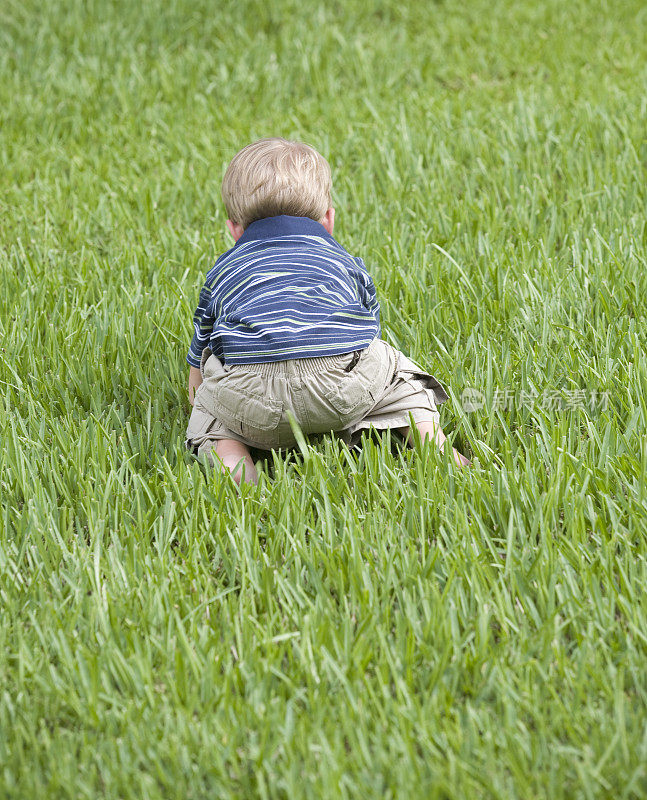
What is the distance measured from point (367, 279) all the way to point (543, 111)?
259cm

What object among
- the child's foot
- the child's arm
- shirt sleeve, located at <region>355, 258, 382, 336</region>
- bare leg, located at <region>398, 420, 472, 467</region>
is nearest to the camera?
the child's foot

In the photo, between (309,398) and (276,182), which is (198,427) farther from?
(276,182)

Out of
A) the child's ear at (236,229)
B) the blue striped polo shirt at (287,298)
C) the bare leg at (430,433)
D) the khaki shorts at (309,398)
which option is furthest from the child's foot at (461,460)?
the child's ear at (236,229)

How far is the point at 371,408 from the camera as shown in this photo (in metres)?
2.31

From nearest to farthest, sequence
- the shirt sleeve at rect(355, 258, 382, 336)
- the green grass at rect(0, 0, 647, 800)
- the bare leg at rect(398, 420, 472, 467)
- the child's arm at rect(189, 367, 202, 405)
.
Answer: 1. the green grass at rect(0, 0, 647, 800)
2. the bare leg at rect(398, 420, 472, 467)
3. the shirt sleeve at rect(355, 258, 382, 336)
4. the child's arm at rect(189, 367, 202, 405)

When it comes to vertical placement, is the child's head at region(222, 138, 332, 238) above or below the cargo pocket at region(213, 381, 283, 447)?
above

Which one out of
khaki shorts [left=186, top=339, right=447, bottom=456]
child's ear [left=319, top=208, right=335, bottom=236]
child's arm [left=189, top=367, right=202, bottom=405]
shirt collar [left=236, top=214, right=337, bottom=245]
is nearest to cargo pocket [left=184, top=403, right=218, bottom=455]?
khaki shorts [left=186, top=339, right=447, bottom=456]

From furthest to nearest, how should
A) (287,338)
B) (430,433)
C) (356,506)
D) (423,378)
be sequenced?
(423,378), (430,433), (287,338), (356,506)

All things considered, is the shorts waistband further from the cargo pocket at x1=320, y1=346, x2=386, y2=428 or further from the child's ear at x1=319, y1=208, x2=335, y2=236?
the child's ear at x1=319, y1=208, x2=335, y2=236

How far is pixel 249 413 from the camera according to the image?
7.34 ft

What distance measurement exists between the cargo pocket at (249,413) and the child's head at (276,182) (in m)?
0.50

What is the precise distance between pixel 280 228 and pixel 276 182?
12 cm

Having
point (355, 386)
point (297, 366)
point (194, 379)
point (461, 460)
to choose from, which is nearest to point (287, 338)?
point (297, 366)

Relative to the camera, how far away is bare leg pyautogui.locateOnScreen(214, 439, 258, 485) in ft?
7.32
